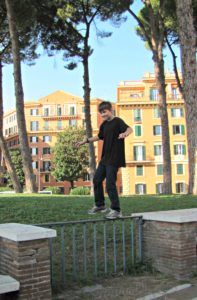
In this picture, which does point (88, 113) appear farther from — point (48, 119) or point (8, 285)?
point (48, 119)

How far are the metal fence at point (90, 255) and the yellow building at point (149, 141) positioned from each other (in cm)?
5282

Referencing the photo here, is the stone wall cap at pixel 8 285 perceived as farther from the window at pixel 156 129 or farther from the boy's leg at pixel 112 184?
the window at pixel 156 129

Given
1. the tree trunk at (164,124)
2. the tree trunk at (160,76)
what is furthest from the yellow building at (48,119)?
the tree trunk at (164,124)

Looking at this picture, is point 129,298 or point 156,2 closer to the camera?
point 129,298

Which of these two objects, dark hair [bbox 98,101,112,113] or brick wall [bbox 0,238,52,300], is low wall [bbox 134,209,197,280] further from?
brick wall [bbox 0,238,52,300]

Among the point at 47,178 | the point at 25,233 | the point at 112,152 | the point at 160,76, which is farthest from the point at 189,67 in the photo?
the point at 47,178

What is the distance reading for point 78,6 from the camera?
24531 millimetres

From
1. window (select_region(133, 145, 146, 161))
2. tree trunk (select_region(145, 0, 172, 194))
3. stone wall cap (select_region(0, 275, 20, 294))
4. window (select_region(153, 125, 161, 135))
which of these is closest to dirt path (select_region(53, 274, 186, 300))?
stone wall cap (select_region(0, 275, 20, 294))

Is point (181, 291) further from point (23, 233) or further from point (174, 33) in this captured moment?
point (174, 33)

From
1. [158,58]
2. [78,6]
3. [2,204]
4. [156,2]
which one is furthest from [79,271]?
[78,6]

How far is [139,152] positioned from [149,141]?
218cm

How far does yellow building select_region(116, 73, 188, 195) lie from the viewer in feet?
196

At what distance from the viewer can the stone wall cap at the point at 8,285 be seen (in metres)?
4.36

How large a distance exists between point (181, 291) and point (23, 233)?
2257 millimetres
